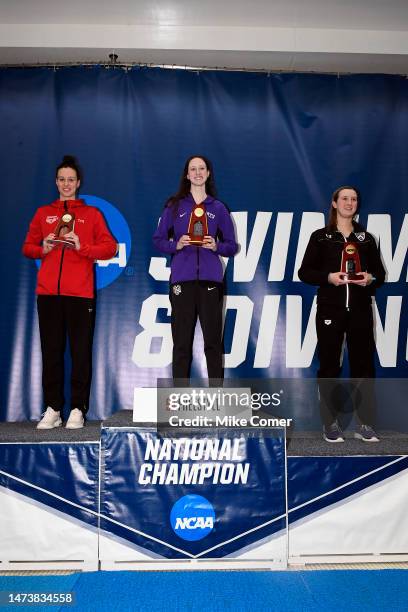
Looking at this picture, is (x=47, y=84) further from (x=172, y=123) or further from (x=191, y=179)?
(x=191, y=179)

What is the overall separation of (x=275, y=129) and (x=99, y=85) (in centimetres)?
139

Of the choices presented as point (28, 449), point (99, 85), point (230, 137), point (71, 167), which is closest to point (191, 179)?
point (71, 167)

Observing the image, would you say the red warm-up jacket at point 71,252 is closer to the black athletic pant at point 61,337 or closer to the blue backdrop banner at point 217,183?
the black athletic pant at point 61,337

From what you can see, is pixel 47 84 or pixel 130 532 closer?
pixel 130 532

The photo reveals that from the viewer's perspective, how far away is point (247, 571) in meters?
2.60

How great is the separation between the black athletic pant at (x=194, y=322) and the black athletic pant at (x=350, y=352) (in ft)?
2.00

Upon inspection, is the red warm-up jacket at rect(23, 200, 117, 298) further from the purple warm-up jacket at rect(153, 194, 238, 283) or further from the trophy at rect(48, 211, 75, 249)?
the purple warm-up jacket at rect(153, 194, 238, 283)

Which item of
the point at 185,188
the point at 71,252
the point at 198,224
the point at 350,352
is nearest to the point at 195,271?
the point at 198,224

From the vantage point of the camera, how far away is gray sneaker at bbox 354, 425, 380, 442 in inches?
123

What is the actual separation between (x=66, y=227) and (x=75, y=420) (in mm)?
1135

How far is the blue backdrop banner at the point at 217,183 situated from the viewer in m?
4.27

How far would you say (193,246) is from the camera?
3.50m

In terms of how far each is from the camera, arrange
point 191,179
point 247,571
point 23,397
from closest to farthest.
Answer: point 247,571 → point 191,179 → point 23,397

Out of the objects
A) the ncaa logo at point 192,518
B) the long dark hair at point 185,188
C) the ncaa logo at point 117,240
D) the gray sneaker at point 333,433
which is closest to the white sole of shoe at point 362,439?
the gray sneaker at point 333,433
